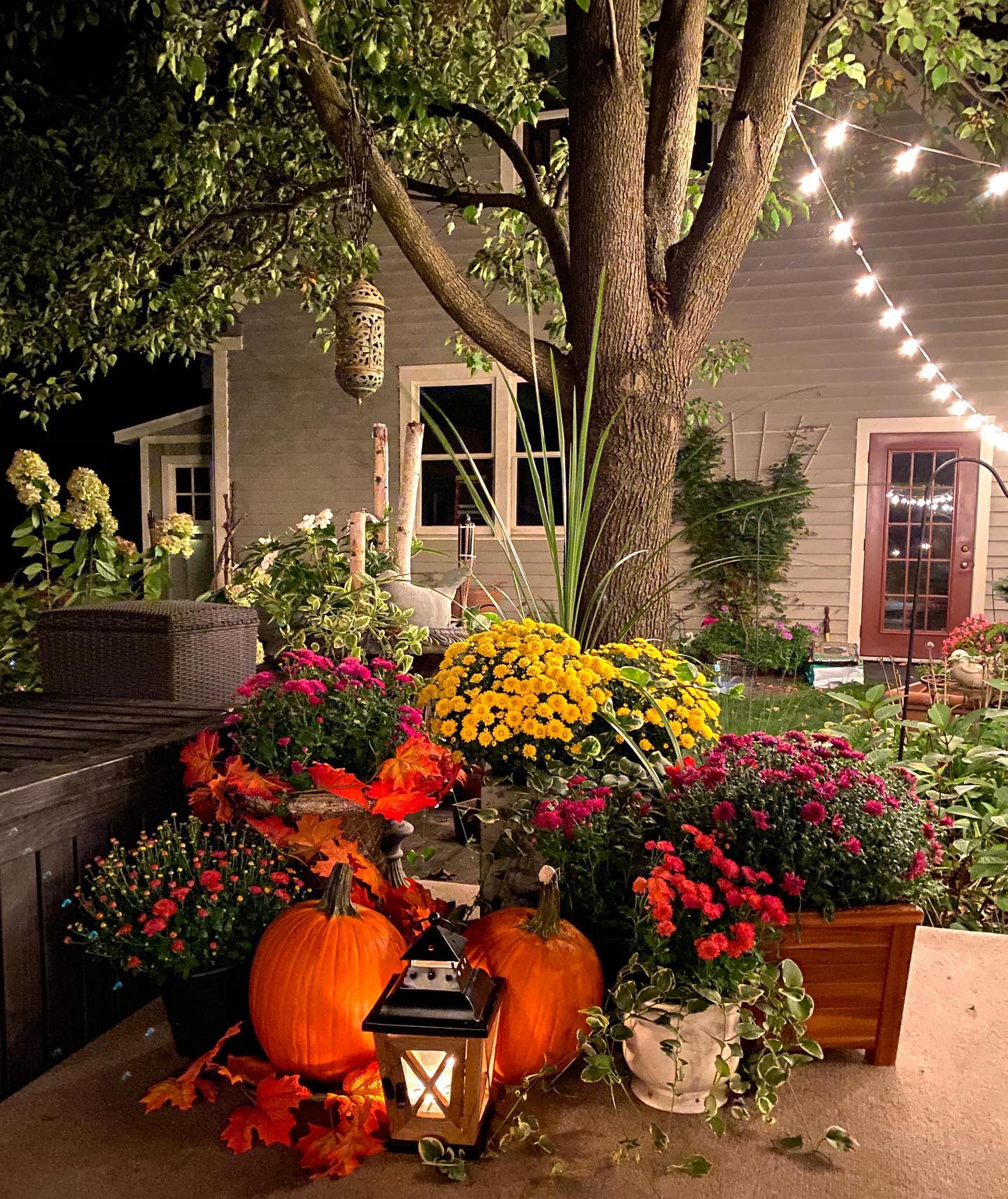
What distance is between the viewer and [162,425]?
30.9 feet

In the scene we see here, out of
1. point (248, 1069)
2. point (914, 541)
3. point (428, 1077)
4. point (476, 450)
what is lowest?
point (248, 1069)

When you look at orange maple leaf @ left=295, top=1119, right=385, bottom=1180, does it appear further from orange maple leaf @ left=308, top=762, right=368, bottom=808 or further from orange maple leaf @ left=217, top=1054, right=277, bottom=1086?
orange maple leaf @ left=308, top=762, right=368, bottom=808

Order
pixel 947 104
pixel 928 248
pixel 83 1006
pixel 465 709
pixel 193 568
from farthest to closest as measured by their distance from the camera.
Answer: pixel 193 568 → pixel 928 248 → pixel 947 104 → pixel 465 709 → pixel 83 1006

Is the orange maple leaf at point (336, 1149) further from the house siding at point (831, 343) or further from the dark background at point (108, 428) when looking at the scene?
the dark background at point (108, 428)

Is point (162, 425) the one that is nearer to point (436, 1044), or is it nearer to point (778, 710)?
point (778, 710)

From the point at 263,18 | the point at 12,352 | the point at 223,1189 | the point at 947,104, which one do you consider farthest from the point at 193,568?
the point at 223,1189

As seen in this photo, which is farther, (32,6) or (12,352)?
(12,352)

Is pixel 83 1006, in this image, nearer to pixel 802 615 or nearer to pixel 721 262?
pixel 721 262

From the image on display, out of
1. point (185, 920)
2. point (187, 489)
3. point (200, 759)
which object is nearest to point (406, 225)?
point (200, 759)

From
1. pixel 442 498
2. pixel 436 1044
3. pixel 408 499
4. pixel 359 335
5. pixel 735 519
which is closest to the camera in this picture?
pixel 436 1044

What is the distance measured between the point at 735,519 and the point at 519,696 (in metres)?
5.89

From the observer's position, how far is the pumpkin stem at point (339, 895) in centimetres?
150

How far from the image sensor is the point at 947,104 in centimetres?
616

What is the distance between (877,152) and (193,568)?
764 centimetres
